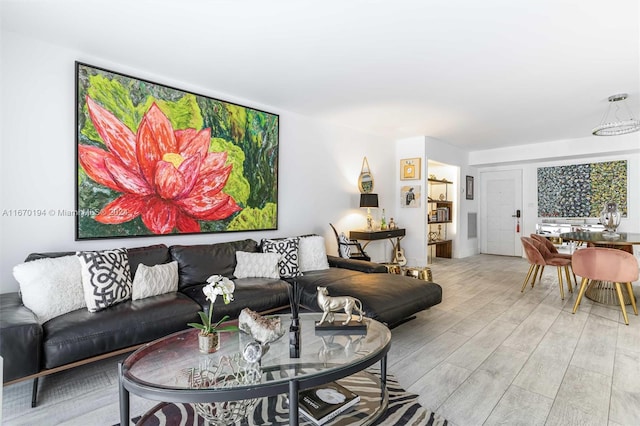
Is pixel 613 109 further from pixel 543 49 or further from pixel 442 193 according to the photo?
pixel 442 193

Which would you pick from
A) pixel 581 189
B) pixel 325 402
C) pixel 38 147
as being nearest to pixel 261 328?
pixel 325 402

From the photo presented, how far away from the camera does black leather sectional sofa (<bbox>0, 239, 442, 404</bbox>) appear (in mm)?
1821

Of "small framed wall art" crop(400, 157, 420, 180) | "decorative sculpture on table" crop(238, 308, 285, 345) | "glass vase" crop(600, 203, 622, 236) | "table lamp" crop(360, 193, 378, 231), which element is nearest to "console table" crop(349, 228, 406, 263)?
"table lamp" crop(360, 193, 378, 231)

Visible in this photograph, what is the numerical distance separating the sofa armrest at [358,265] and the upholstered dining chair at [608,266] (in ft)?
7.05

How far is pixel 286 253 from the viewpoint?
359 centimetres

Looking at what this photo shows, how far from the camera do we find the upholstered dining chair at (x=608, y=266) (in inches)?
124

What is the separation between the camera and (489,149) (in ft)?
23.4

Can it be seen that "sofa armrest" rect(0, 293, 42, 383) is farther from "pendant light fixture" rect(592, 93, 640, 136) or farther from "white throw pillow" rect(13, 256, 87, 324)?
"pendant light fixture" rect(592, 93, 640, 136)

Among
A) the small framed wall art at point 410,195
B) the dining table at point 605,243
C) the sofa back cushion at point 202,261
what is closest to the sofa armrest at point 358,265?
the sofa back cushion at point 202,261

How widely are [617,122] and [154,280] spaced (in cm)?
565

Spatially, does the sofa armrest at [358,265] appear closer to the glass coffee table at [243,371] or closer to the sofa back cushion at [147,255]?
the glass coffee table at [243,371]

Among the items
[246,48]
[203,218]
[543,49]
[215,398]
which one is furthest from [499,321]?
[246,48]

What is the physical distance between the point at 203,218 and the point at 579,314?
4.32 meters

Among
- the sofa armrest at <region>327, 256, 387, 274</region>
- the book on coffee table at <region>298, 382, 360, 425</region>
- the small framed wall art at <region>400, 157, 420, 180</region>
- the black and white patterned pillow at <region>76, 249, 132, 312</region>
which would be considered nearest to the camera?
the book on coffee table at <region>298, 382, 360, 425</region>
